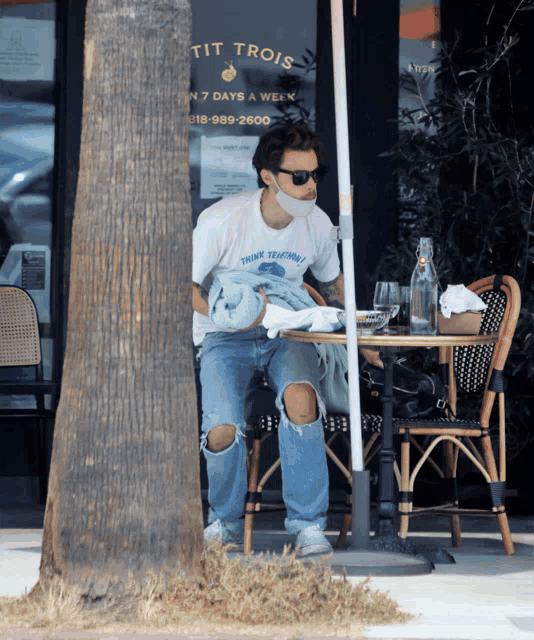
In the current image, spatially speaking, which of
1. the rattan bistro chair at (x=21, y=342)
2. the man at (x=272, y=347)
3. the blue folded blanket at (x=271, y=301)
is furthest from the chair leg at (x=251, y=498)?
the rattan bistro chair at (x=21, y=342)

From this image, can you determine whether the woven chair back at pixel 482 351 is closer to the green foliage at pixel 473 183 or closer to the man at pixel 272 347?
the green foliage at pixel 473 183

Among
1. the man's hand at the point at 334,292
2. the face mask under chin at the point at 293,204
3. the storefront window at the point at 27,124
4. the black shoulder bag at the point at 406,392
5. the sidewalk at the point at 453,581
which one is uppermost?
the storefront window at the point at 27,124

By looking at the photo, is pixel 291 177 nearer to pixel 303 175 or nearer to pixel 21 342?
pixel 303 175

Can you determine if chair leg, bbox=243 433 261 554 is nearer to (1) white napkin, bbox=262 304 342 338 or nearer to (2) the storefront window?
(1) white napkin, bbox=262 304 342 338

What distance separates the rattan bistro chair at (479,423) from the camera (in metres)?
4.85

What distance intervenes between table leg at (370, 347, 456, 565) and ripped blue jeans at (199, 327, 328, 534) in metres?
0.23

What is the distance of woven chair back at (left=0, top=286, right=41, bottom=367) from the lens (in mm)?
6250

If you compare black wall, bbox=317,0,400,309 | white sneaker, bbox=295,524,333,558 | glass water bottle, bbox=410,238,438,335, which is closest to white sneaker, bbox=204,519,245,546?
white sneaker, bbox=295,524,333,558

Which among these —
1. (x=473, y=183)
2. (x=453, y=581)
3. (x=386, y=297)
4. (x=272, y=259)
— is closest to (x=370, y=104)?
(x=473, y=183)

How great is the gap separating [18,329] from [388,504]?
2445 millimetres

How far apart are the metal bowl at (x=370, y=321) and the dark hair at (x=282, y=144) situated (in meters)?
0.80

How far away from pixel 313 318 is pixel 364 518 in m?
0.78

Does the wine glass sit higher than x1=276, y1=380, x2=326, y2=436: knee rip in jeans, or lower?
higher

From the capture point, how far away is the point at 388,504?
187 inches
